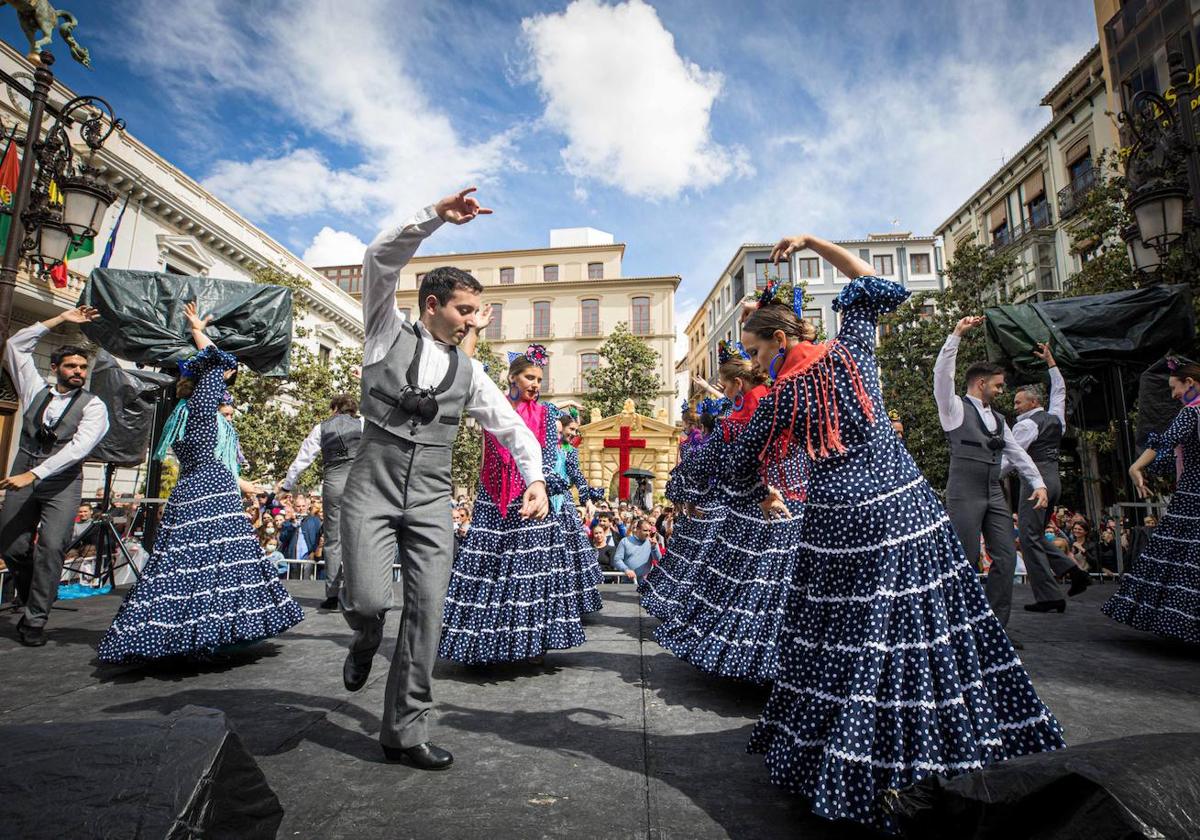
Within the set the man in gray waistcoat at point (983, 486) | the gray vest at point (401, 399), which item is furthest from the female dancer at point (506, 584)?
the man in gray waistcoat at point (983, 486)

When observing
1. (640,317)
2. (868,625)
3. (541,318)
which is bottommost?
(868,625)

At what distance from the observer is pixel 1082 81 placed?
22.6 metres

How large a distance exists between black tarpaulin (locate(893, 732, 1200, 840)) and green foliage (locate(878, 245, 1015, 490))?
18152mm

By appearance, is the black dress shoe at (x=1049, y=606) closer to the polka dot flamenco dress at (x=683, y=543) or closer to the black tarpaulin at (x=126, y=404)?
the polka dot flamenco dress at (x=683, y=543)

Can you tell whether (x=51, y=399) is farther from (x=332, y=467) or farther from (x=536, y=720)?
(x=536, y=720)

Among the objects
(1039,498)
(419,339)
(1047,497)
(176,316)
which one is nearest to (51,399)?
(176,316)

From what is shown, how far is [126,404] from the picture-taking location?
9.07m

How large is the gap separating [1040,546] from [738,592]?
13.3ft

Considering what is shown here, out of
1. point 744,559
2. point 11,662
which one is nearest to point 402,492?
→ point 744,559

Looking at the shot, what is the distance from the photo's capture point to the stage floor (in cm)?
221

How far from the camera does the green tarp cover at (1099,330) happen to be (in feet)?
24.0

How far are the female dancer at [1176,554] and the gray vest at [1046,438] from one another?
3.92 feet

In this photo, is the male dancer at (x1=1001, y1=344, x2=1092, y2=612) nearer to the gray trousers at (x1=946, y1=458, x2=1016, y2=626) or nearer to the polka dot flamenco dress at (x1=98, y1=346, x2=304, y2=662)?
the gray trousers at (x1=946, y1=458, x2=1016, y2=626)

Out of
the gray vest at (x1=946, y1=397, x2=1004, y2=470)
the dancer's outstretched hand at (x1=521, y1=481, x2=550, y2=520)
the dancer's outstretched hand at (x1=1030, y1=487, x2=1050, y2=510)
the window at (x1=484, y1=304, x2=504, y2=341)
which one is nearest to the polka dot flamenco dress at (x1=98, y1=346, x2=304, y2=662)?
the dancer's outstretched hand at (x1=521, y1=481, x2=550, y2=520)
